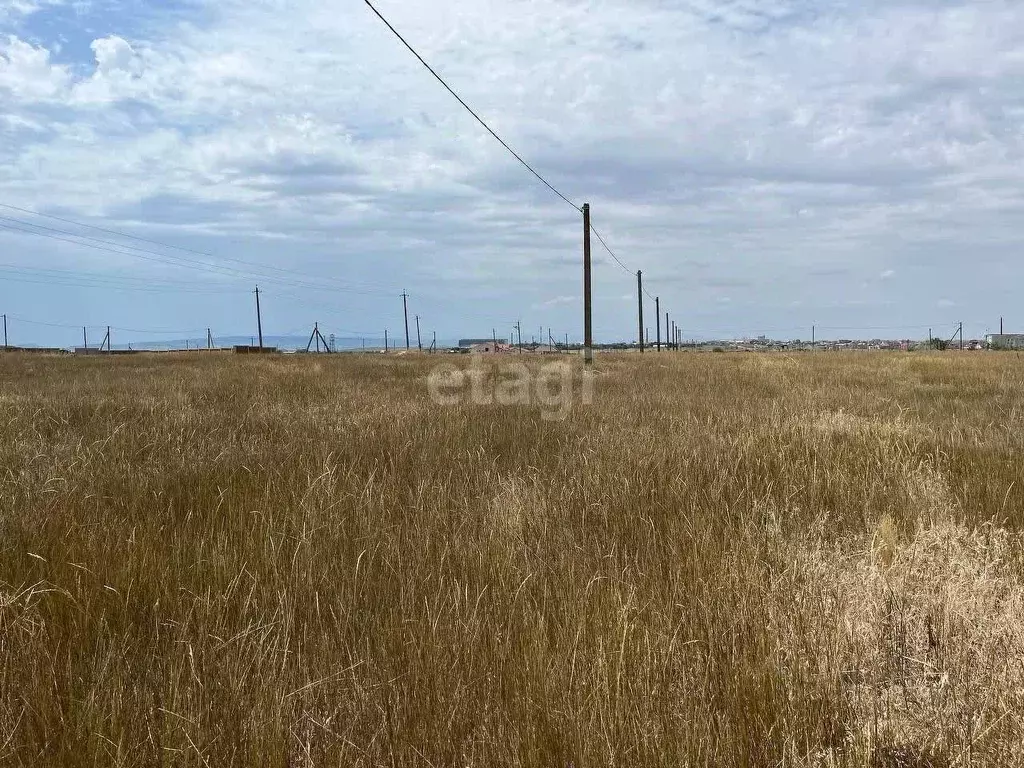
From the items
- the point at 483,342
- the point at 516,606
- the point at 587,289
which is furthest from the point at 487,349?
the point at 516,606

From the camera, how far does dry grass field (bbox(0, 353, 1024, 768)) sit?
Answer: 1.86 meters

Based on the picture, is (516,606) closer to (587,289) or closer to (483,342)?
(587,289)

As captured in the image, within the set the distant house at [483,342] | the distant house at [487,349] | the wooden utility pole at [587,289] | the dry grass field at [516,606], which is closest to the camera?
the dry grass field at [516,606]

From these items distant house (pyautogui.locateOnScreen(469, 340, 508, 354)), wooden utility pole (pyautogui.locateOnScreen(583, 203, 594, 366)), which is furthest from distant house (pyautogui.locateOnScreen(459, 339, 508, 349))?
wooden utility pole (pyautogui.locateOnScreen(583, 203, 594, 366))

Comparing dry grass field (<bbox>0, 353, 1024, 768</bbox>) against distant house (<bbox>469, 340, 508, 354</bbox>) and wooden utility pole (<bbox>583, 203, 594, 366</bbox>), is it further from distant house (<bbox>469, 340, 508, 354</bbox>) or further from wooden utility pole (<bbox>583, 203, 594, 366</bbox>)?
distant house (<bbox>469, 340, 508, 354</bbox>)

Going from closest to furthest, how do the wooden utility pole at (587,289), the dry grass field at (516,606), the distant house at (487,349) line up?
the dry grass field at (516,606) < the wooden utility pole at (587,289) < the distant house at (487,349)

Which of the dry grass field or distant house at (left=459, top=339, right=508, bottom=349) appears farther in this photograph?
distant house at (left=459, top=339, right=508, bottom=349)

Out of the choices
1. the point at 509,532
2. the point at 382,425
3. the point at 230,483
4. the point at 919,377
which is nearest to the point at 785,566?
the point at 509,532

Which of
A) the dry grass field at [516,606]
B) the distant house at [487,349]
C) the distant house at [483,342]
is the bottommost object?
the dry grass field at [516,606]

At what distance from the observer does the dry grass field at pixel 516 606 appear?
6.12 ft

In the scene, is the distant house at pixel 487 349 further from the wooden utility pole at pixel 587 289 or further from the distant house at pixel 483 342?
the wooden utility pole at pixel 587 289

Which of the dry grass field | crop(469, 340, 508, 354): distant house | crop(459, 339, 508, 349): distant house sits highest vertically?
crop(459, 339, 508, 349): distant house

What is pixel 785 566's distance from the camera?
3064 mm

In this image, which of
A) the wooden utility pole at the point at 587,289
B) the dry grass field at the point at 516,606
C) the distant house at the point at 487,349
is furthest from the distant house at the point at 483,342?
the dry grass field at the point at 516,606
